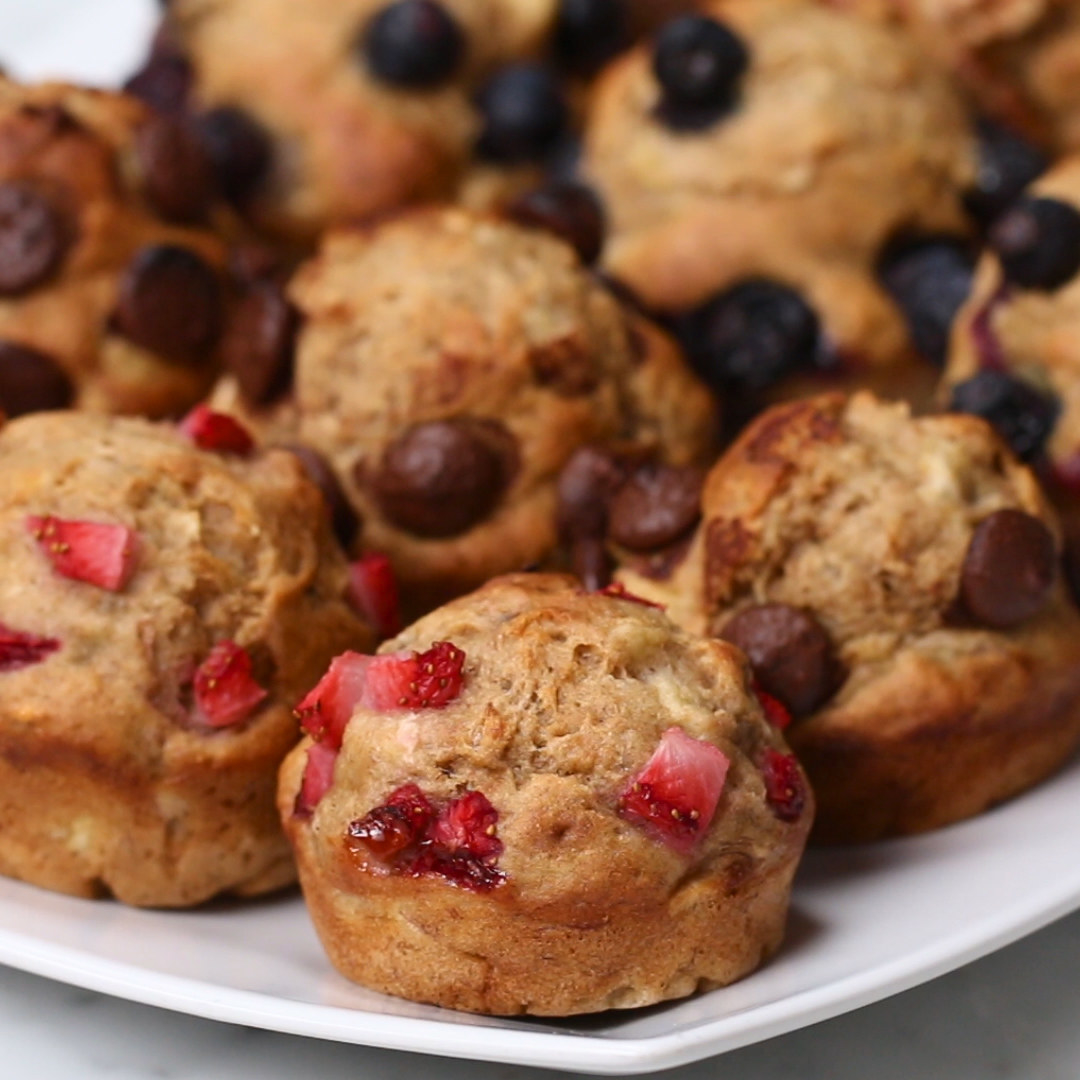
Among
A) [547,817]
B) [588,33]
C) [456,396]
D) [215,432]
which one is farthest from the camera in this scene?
[588,33]

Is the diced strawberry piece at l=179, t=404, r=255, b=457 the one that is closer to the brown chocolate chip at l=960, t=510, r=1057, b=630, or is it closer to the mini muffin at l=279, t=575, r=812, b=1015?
the mini muffin at l=279, t=575, r=812, b=1015

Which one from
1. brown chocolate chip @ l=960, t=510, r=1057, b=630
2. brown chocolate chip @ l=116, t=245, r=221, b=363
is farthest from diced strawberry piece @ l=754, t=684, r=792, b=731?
brown chocolate chip @ l=116, t=245, r=221, b=363

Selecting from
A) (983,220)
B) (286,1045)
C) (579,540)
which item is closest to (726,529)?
(579,540)

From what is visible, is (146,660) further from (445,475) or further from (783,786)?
(783,786)

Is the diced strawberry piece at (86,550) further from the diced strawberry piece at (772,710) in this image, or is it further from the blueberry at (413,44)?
Result: the blueberry at (413,44)

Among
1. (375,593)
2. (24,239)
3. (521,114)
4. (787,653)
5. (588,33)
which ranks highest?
(588,33)

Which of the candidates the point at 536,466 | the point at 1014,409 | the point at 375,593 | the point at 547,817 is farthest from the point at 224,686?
the point at 1014,409

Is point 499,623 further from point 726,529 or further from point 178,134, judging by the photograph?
point 178,134

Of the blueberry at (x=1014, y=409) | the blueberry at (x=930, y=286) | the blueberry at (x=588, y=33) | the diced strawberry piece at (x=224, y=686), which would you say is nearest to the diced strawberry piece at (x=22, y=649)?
the diced strawberry piece at (x=224, y=686)
